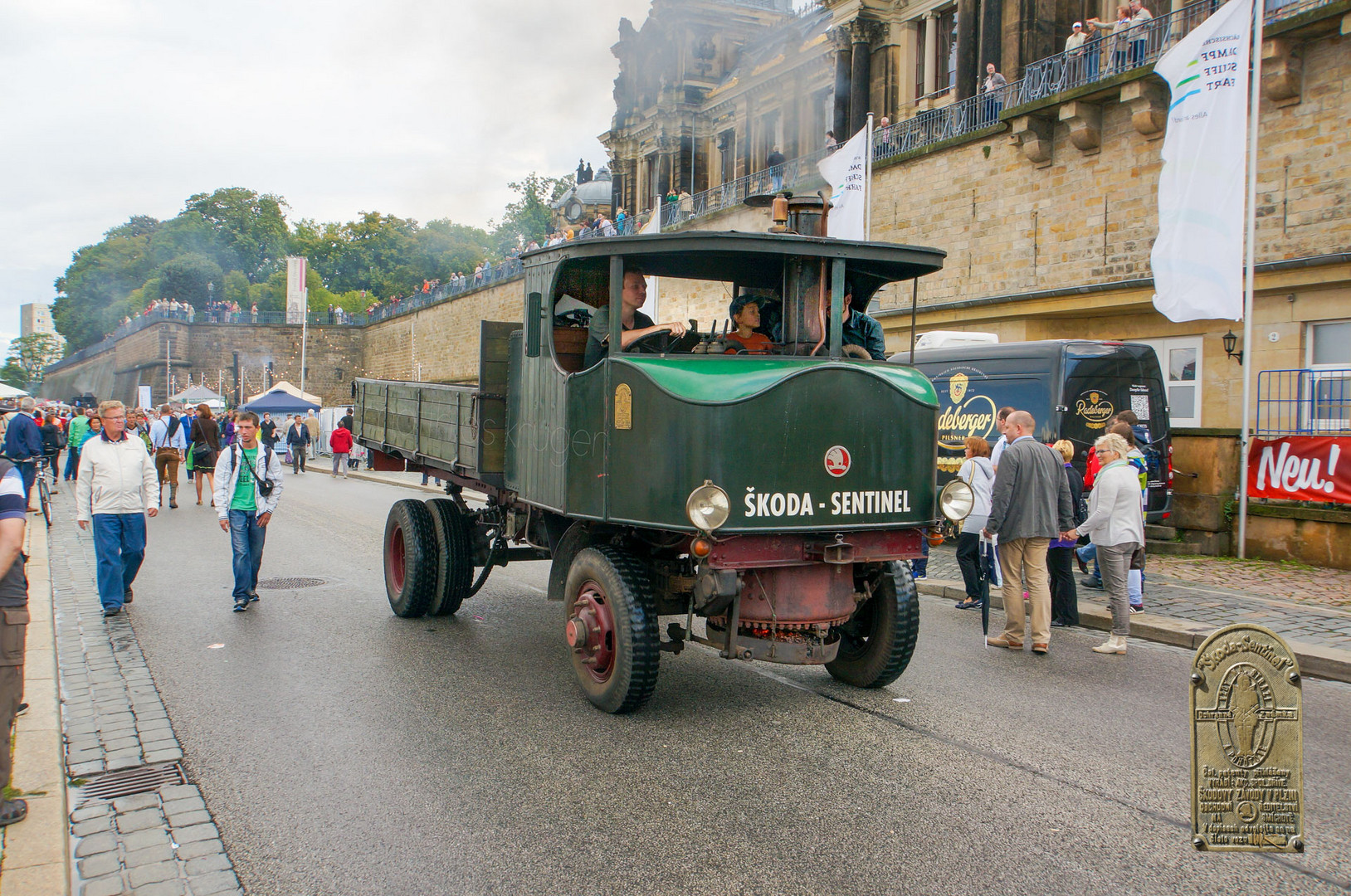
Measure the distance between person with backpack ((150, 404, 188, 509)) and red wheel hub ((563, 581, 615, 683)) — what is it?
1517cm

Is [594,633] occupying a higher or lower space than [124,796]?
higher

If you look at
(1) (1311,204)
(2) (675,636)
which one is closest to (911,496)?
(2) (675,636)

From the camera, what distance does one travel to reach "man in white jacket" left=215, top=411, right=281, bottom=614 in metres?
8.73

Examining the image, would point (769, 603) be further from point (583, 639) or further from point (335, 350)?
point (335, 350)

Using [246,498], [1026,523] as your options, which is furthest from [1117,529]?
[246,498]

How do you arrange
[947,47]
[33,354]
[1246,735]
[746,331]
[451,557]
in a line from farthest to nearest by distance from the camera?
[33,354], [947,47], [451,557], [746,331], [1246,735]

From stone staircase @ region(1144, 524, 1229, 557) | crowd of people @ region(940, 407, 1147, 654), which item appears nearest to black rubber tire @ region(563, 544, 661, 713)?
crowd of people @ region(940, 407, 1147, 654)

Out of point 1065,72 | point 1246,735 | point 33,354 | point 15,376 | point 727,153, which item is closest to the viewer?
point 1246,735

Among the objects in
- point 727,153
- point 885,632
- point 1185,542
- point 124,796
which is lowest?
point 124,796

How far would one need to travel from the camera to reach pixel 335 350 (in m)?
70.4

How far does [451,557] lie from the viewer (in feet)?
27.2

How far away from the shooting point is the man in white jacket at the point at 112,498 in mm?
8367

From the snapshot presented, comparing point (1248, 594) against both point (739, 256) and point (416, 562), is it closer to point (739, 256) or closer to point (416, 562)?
point (739, 256)

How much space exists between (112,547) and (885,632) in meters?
6.51
